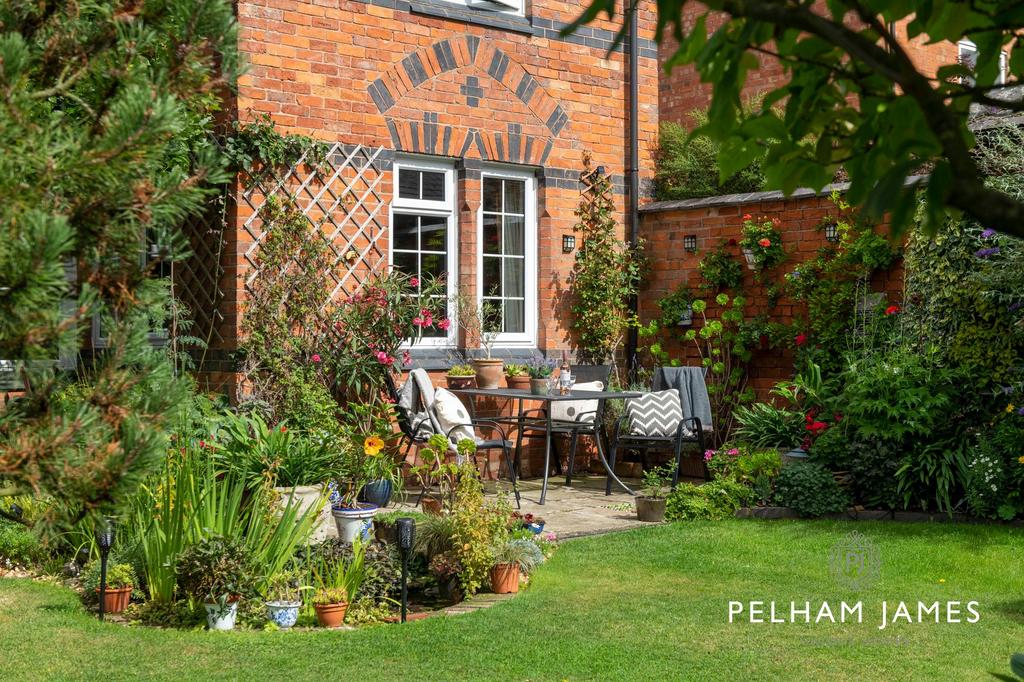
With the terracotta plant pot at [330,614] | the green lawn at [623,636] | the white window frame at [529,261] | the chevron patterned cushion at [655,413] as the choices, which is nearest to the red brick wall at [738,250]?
the chevron patterned cushion at [655,413]

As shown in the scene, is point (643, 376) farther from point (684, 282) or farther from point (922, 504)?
point (922, 504)

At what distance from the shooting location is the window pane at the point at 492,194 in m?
10.0

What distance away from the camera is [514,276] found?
10.2 m

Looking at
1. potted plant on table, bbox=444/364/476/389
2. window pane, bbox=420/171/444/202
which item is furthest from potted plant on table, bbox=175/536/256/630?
window pane, bbox=420/171/444/202

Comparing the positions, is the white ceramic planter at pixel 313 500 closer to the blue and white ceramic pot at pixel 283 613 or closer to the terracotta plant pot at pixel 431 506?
the terracotta plant pot at pixel 431 506

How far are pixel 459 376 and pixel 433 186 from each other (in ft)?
5.36

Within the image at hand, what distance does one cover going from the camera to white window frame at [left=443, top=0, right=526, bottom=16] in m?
9.89

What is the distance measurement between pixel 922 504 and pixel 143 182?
632cm

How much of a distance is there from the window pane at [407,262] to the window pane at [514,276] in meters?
0.96

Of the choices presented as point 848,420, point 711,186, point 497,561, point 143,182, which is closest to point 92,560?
point 497,561

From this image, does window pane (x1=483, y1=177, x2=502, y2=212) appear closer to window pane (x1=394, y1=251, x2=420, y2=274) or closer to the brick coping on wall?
window pane (x1=394, y1=251, x2=420, y2=274)

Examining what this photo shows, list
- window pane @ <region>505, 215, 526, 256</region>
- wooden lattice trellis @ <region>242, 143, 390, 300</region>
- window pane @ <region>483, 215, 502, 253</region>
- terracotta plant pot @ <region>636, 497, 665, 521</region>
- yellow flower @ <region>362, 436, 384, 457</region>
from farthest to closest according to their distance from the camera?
window pane @ <region>505, 215, 526, 256</region>
window pane @ <region>483, 215, 502, 253</region>
wooden lattice trellis @ <region>242, 143, 390, 300</region>
terracotta plant pot @ <region>636, 497, 665, 521</region>
yellow flower @ <region>362, 436, 384, 457</region>

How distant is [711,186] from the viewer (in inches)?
435

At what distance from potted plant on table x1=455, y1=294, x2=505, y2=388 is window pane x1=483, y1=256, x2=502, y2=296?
0.72 feet
